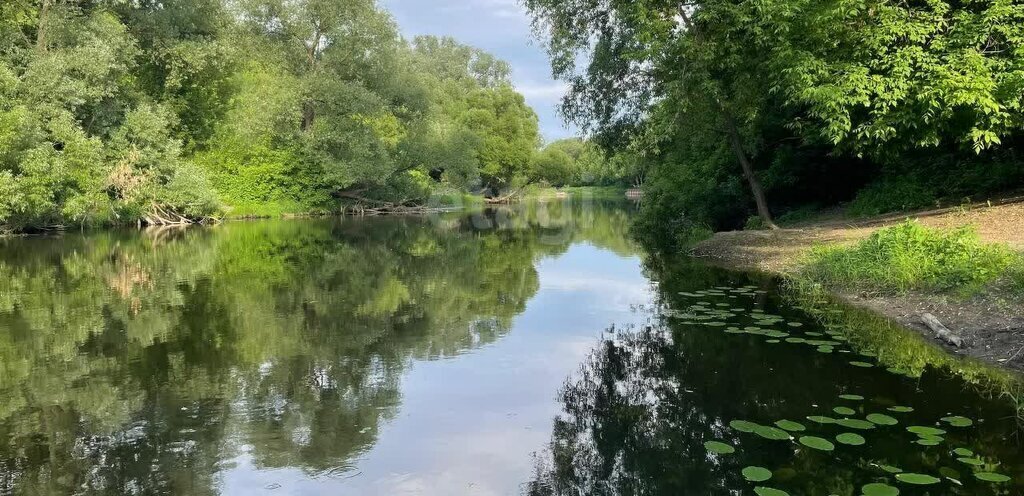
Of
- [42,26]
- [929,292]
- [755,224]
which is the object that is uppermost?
[42,26]

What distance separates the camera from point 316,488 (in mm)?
5066

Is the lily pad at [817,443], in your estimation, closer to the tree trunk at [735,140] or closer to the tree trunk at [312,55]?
the tree trunk at [735,140]

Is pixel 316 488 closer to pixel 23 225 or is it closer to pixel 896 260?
pixel 896 260

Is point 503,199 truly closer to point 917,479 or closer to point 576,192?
point 576,192

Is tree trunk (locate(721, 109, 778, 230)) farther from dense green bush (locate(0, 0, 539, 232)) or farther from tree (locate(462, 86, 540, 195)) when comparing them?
tree (locate(462, 86, 540, 195))

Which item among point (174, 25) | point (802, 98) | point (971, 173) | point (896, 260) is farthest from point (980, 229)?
point (174, 25)

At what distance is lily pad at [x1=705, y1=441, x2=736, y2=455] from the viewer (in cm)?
547

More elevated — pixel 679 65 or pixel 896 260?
pixel 679 65

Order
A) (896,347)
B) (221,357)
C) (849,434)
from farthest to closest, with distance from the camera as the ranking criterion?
(221,357)
(896,347)
(849,434)

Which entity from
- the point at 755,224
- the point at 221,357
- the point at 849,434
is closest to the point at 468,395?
the point at 221,357

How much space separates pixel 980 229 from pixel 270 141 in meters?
40.0

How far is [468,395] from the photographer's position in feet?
24.3

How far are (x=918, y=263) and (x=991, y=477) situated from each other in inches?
270

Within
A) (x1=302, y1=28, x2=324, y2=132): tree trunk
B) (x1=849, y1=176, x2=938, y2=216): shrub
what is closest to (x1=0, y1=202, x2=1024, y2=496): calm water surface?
(x1=849, y1=176, x2=938, y2=216): shrub
